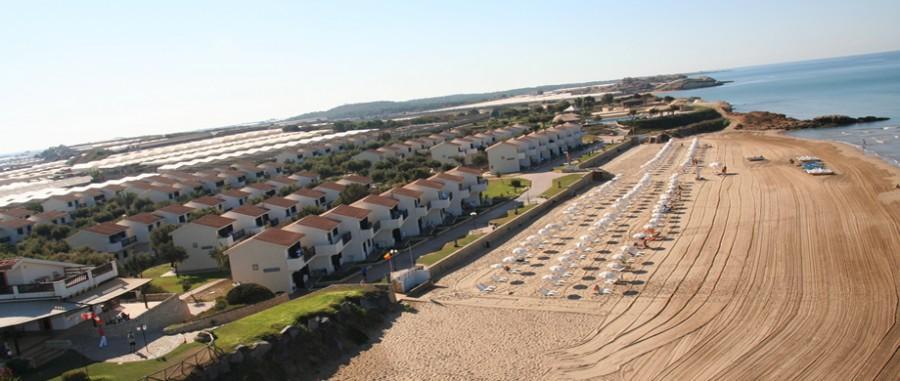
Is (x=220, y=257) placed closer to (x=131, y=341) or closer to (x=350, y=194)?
(x=131, y=341)

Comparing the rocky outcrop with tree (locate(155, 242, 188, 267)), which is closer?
tree (locate(155, 242, 188, 267))

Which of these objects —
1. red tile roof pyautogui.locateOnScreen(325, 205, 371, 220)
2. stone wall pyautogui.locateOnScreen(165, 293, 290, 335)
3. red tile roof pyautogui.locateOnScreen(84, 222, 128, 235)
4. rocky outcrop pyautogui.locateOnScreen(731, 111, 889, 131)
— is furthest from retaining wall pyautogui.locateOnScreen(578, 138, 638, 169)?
stone wall pyautogui.locateOnScreen(165, 293, 290, 335)

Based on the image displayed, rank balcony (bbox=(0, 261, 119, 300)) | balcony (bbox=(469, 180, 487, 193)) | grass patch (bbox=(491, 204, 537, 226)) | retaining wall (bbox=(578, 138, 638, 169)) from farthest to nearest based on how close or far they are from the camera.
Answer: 1. retaining wall (bbox=(578, 138, 638, 169))
2. balcony (bbox=(469, 180, 487, 193))
3. grass patch (bbox=(491, 204, 537, 226))
4. balcony (bbox=(0, 261, 119, 300))

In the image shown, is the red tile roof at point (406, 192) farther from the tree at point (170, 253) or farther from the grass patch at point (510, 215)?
the tree at point (170, 253)

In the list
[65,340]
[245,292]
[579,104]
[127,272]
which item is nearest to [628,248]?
[245,292]

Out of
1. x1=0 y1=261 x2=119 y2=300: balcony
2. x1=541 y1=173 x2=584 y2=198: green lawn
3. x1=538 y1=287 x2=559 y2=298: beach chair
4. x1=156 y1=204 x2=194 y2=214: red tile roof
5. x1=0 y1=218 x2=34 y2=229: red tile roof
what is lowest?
x1=541 y1=173 x2=584 y2=198: green lawn

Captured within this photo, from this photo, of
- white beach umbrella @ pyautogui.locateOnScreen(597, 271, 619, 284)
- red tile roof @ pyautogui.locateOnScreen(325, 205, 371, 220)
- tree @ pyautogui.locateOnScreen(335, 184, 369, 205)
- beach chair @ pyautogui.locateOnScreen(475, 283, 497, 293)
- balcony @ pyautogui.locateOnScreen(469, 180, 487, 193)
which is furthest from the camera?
balcony @ pyautogui.locateOnScreen(469, 180, 487, 193)

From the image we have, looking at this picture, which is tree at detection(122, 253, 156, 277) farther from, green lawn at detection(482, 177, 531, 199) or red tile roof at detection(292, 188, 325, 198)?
green lawn at detection(482, 177, 531, 199)
